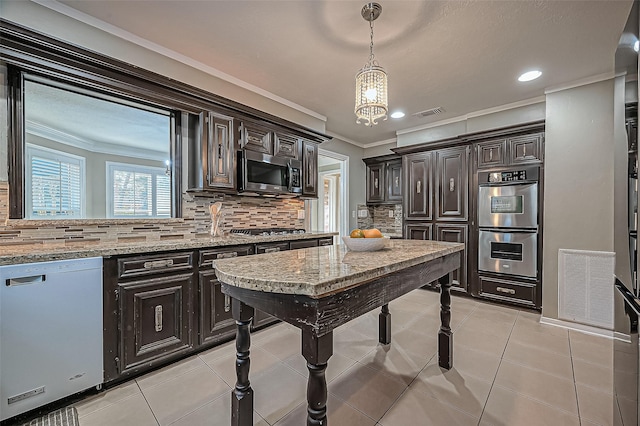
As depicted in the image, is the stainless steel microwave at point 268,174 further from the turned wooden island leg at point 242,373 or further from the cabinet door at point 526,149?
the cabinet door at point 526,149

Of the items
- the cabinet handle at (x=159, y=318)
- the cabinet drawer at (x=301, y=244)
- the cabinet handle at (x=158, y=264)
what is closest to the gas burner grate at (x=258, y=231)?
the cabinet drawer at (x=301, y=244)

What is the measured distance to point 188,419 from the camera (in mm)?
1544

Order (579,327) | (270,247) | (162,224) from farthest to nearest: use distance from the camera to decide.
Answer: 1. (579,327)
2. (270,247)
3. (162,224)

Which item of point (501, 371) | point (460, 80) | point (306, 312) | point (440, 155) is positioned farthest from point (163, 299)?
point (440, 155)

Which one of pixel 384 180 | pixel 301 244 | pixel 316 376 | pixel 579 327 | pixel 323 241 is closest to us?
pixel 316 376

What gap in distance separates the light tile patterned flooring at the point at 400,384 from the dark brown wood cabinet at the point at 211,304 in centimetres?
14

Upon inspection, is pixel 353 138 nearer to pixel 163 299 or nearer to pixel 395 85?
pixel 395 85

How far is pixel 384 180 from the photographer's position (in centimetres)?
511

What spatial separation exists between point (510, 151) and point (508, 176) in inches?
12.5

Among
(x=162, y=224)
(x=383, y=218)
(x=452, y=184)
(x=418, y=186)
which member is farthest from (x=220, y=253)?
(x=383, y=218)

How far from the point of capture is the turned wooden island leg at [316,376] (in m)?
1.00

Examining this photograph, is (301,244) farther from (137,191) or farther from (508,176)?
(508,176)

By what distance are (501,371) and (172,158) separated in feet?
11.1

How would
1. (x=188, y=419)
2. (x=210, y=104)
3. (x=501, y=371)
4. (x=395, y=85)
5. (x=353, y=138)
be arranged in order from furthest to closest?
(x=353, y=138), (x=395, y=85), (x=210, y=104), (x=501, y=371), (x=188, y=419)
